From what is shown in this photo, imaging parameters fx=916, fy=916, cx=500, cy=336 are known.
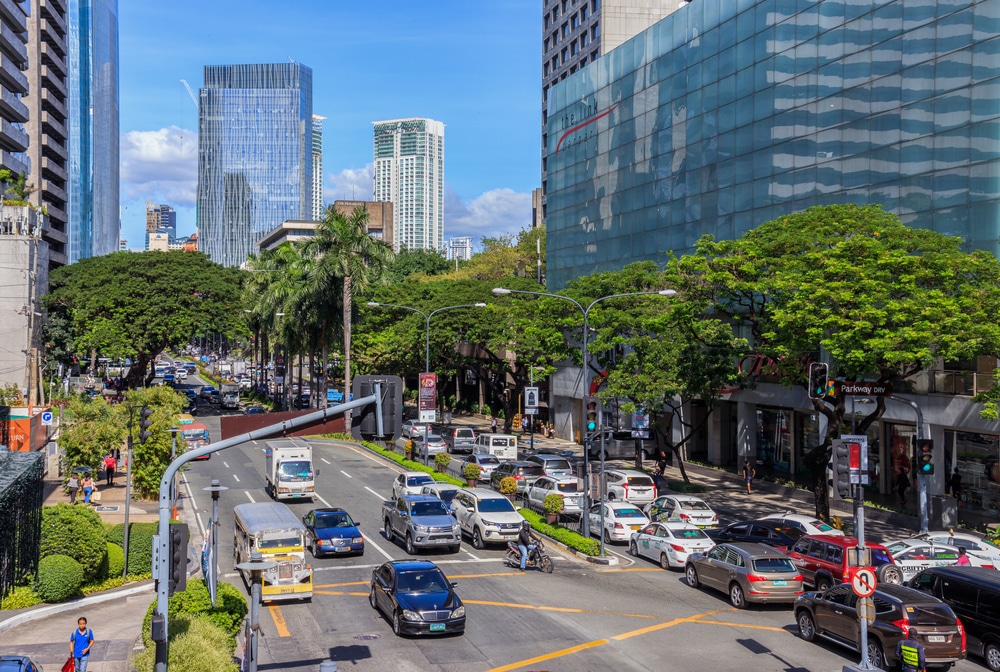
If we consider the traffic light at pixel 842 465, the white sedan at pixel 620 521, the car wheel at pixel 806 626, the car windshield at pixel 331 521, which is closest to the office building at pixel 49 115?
the car windshield at pixel 331 521

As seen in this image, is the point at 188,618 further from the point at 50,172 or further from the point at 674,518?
the point at 50,172

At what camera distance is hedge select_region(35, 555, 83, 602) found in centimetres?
2464

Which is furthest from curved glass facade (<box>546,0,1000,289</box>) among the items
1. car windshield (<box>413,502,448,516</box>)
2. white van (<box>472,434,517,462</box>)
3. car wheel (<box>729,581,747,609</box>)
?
car windshield (<box>413,502,448,516</box>)

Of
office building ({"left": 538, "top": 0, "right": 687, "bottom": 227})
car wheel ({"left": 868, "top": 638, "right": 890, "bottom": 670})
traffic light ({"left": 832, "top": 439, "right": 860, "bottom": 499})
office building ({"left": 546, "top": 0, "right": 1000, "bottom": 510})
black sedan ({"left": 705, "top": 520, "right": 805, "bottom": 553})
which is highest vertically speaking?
office building ({"left": 538, "top": 0, "right": 687, "bottom": 227})

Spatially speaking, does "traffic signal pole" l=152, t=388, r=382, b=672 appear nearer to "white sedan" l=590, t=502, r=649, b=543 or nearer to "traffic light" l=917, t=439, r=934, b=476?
"traffic light" l=917, t=439, r=934, b=476

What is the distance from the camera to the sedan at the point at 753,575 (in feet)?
80.4

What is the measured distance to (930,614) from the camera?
63.6 feet

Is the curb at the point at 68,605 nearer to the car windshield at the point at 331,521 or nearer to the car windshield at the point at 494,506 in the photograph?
the car windshield at the point at 331,521

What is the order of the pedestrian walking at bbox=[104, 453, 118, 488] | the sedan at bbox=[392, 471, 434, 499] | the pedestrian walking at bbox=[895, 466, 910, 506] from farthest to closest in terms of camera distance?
the pedestrian walking at bbox=[104, 453, 118, 488]
the pedestrian walking at bbox=[895, 466, 910, 506]
the sedan at bbox=[392, 471, 434, 499]

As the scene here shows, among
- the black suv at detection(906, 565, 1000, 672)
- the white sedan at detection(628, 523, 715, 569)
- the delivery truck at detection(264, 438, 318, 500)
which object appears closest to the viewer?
the black suv at detection(906, 565, 1000, 672)

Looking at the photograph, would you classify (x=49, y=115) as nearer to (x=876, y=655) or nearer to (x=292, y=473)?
(x=292, y=473)

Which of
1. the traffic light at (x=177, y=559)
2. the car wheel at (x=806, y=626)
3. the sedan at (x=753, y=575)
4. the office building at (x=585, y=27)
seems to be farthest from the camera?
the office building at (x=585, y=27)

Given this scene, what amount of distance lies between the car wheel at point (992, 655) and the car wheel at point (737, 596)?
241 inches

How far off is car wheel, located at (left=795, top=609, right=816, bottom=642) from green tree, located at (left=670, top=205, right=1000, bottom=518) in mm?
12381
